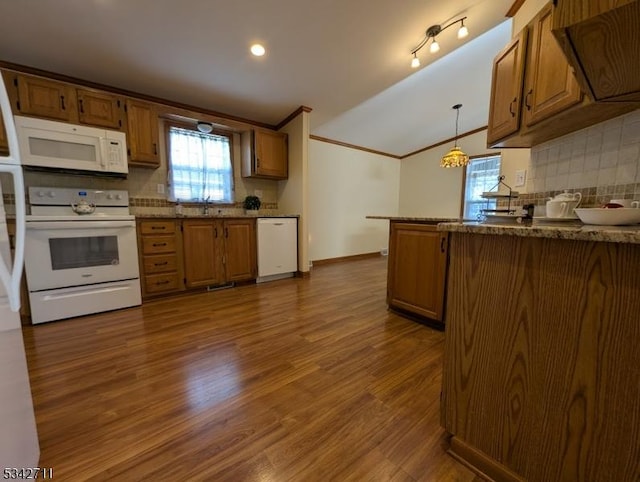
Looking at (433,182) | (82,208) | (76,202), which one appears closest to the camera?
(82,208)

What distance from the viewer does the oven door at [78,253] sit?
2.08 metres

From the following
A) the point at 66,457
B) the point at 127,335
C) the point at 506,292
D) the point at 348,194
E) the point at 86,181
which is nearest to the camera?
the point at 506,292

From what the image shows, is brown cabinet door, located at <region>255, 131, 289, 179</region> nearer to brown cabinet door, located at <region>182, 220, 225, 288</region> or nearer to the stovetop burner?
brown cabinet door, located at <region>182, 220, 225, 288</region>

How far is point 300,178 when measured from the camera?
12.0 feet

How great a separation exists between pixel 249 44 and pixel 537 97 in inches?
87.9

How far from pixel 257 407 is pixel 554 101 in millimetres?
A: 2085

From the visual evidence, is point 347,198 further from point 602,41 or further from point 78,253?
point 602,41

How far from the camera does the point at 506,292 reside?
826 millimetres

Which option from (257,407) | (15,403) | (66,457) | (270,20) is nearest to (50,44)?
(270,20)

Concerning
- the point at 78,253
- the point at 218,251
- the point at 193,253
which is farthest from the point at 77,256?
the point at 218,251

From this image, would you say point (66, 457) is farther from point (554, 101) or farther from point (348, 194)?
Result: point (348, 194)

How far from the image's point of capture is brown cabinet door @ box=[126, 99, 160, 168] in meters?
2.64

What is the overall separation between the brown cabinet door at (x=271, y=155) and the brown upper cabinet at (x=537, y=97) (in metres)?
2.65

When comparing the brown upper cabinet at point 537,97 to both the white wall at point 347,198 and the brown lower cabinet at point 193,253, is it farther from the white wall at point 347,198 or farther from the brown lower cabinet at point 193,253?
the white wall at point 347,198
